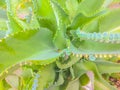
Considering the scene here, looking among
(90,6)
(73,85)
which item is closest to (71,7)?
(90,6)

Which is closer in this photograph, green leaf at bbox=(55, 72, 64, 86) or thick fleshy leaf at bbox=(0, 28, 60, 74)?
thick fleshy leaf at bbox=(0, 28, 60, 74)

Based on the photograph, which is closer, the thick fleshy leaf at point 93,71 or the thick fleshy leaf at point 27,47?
the thick fleshy leaf at point 27,47

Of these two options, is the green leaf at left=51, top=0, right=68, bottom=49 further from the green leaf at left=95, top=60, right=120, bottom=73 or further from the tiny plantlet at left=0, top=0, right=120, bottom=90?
the green leaf at left=95, top=60, right=120, bottom=73

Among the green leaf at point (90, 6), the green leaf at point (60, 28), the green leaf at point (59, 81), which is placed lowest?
the green leaf at point (59, 81)

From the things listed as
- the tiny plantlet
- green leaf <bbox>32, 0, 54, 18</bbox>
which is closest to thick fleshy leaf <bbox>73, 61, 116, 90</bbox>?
the tiny plantlet

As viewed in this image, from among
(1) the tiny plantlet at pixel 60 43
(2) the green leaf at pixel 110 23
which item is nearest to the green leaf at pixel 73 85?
(1) the tiny plantlet at pixel 60 43

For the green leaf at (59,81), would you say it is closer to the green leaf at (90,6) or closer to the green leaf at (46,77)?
the green leaf at (46,77)

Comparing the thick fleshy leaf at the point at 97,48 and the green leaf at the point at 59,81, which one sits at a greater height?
the thick fleshy leaf at the point at 97,48

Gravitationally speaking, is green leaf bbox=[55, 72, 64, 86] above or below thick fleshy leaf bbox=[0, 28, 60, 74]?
below

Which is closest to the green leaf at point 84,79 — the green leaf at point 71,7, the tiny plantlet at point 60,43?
the tiny plantlet at point 60,43

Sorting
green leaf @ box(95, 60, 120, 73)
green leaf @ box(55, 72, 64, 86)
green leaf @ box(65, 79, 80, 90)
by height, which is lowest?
green leaf @ box(65, 79, 80, 90)
